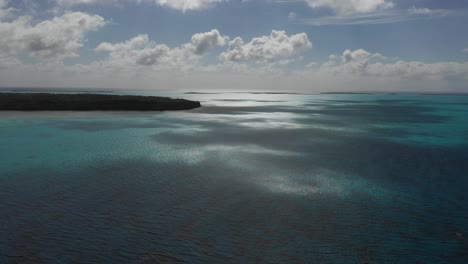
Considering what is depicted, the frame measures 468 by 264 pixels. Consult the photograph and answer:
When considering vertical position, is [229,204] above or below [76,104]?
below

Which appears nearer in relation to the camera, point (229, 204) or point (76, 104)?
point (229, 204)

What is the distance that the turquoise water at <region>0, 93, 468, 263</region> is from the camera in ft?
38.7

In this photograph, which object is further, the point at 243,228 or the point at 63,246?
the point at 243,228

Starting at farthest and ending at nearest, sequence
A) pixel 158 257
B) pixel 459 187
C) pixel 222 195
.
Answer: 1. pixel 459 187
2. pixel 222 195
3. pixel 158 257

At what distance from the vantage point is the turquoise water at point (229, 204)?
11.8 meters

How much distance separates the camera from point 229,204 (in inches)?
642

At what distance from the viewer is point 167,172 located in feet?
72.6

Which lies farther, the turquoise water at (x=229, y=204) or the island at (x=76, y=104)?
the island at (x=76, y=104)

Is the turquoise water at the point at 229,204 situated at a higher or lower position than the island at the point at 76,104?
lower

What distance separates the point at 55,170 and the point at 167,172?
7.57 m

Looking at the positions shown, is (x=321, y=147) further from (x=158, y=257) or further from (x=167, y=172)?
(x=158, y=257)

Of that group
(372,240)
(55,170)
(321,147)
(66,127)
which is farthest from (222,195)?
(66,127)

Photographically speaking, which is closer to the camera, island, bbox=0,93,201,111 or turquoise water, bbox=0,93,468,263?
turquoise water, bbox=0,93,468,263

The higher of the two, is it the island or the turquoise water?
the island
